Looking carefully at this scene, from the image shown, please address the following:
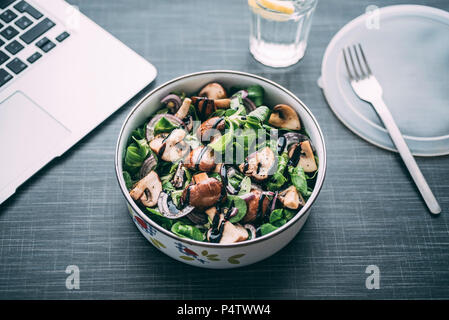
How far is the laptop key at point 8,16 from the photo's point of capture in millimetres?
918

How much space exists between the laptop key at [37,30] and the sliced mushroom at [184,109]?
363 mm

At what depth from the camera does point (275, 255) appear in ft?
2.56

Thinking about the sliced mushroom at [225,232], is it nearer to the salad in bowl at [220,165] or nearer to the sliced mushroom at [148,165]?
the salad in bowl at [220,165]

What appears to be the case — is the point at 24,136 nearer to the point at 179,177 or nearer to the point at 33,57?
the point at 33,57

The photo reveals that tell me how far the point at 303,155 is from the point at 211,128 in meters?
0.17

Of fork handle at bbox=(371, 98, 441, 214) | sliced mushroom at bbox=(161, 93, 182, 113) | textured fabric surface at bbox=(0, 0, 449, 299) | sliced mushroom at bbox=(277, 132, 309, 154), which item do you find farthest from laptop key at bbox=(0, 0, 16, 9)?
fork handle at bbox=(371, 98, 441, 214)

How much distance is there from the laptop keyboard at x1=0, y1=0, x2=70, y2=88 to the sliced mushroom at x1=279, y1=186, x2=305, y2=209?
1.88ft

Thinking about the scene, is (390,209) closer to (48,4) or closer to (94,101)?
(94,101)

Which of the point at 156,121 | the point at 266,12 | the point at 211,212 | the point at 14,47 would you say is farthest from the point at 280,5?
the point at 14,47

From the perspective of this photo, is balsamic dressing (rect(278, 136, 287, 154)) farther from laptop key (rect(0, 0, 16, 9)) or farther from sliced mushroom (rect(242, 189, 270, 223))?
laptop key (rect(0, 0, 16, 9))

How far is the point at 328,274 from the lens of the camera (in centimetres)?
77

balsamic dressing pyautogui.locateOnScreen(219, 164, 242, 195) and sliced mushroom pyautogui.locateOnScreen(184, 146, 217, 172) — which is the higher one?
sliced mushroom pyautogui.locateOnScreen(184, 146, 217, 172)

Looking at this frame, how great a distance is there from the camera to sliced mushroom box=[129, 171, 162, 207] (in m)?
0.72

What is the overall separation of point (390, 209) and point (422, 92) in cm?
28
